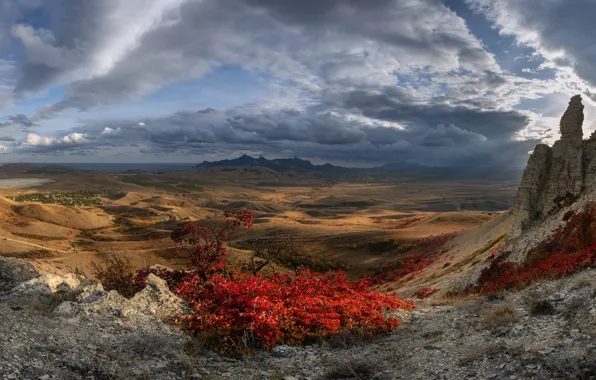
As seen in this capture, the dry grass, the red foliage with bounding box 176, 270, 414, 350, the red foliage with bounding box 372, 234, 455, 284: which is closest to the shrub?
the red foliage with bounding box 176, 270, 414, 350

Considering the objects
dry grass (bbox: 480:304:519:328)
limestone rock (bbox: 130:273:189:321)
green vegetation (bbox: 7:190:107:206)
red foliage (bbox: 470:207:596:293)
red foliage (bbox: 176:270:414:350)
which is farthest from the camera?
green vegetation (bbox: 7:190:107:206)

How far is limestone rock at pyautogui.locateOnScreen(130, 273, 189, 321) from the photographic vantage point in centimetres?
1296

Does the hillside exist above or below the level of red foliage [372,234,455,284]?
above

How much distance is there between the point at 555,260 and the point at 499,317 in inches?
284

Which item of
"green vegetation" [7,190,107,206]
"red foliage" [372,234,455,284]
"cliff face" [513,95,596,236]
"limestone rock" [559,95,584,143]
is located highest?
"limestone rock" [559,95,584,143]

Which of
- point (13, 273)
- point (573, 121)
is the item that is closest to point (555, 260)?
point (573, 121)

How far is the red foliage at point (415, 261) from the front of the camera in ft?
Answer: 148

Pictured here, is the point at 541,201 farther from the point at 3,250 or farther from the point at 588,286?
the point at 3,250

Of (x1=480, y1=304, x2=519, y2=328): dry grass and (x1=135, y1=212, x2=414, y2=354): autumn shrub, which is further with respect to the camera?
(x1=135, y1=212, x2=414, y2=354): autumn shrub

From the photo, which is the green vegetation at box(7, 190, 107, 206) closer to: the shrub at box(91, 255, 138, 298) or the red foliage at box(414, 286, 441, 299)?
the red foliage at box(414, 286, 441, 299)

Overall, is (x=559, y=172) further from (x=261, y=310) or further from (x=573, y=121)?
(x=261, y=310)

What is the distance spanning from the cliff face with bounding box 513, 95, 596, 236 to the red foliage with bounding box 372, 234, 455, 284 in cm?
1567

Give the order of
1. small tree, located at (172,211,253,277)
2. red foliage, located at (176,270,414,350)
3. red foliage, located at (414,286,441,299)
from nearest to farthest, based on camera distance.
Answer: red foliage, located at (176,270,414,350) → small tree, located at (172,211,253,277) → red foliage, located at (414,286,441,299)

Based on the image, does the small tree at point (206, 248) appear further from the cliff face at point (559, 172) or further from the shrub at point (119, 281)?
the cliff face at point (559, 172)
